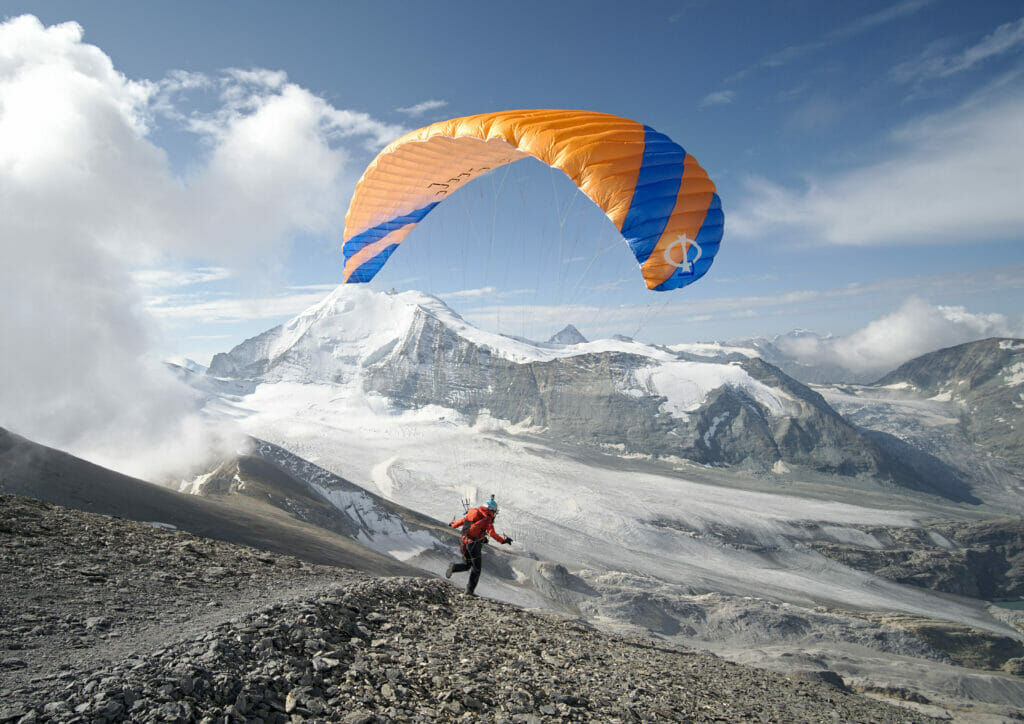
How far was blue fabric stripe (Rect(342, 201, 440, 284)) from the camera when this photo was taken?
49.4ft

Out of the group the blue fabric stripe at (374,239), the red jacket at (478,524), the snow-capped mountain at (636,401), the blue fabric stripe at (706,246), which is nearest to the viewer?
the red jacket at (478,524)

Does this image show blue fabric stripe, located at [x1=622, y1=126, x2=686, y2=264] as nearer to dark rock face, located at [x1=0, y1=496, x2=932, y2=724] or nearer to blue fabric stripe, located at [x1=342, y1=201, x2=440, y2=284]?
dark rock face, located at [x1=0, y1=496, x2=932, y2=724]

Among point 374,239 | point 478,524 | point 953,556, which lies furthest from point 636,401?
point 478,524

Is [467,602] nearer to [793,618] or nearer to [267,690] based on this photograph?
[267,690]

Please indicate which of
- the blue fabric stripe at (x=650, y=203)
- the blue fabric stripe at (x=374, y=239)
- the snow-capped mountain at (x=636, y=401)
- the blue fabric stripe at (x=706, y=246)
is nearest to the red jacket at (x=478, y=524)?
the blue fabric stripe at (x=706, y=246)

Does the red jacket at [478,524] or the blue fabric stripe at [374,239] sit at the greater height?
the blue fabric stripe at [374,239]

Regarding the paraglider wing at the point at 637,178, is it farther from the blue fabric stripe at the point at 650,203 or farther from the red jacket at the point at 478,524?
the red jacket at the point at 478,524

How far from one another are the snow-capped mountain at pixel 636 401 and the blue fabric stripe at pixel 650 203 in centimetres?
14536

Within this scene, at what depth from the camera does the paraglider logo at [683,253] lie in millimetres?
9711

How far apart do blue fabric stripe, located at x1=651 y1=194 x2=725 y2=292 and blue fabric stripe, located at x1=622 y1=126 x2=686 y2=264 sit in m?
0.65

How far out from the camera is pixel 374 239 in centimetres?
1540

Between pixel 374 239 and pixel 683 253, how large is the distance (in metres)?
9.15

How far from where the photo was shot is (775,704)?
25.2ft

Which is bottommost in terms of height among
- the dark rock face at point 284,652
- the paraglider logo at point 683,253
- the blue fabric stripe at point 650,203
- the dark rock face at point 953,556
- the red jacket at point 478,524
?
the dark rock face at point 953,556
